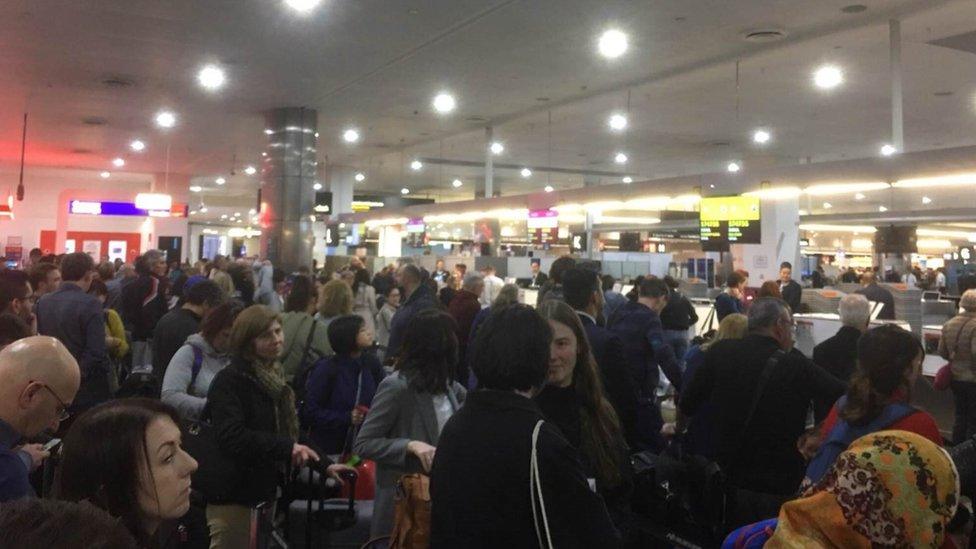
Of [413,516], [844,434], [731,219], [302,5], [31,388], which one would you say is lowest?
[413,516]

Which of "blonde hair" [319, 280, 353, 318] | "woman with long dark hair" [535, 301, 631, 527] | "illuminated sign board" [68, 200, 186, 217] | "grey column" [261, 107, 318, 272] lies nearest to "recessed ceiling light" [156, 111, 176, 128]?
"grey column" [261, 107, 318, 272]

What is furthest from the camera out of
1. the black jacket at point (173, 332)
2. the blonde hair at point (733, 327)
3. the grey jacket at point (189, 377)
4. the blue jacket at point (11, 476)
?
the black jacket at point (173, 332)

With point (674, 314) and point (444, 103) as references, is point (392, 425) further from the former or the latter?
point (444, 103)

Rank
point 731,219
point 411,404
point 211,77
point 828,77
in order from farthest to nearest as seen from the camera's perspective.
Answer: point 731,219 → point 211,77 → point 828,77 → point 411,404

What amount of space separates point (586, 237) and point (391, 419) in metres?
17.7

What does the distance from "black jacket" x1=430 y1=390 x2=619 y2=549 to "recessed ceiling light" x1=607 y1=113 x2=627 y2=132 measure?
11.3 meters

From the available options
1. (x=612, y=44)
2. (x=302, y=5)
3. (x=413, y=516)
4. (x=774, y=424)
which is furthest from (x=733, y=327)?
(x=302, y=5)

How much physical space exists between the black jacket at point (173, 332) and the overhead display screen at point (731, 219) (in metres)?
7.89

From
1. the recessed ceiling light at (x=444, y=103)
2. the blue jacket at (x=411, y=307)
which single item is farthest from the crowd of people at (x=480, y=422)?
the recessed ceiling light at (x=444, y=103)

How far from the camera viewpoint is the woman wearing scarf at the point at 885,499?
160 cm

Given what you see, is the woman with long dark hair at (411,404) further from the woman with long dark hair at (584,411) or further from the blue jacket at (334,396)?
the blue jacket at (334,396)

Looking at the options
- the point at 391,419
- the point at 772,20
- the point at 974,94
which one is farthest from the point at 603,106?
the point at 391,419

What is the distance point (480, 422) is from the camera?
193 cm

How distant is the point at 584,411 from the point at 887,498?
3.90ft
